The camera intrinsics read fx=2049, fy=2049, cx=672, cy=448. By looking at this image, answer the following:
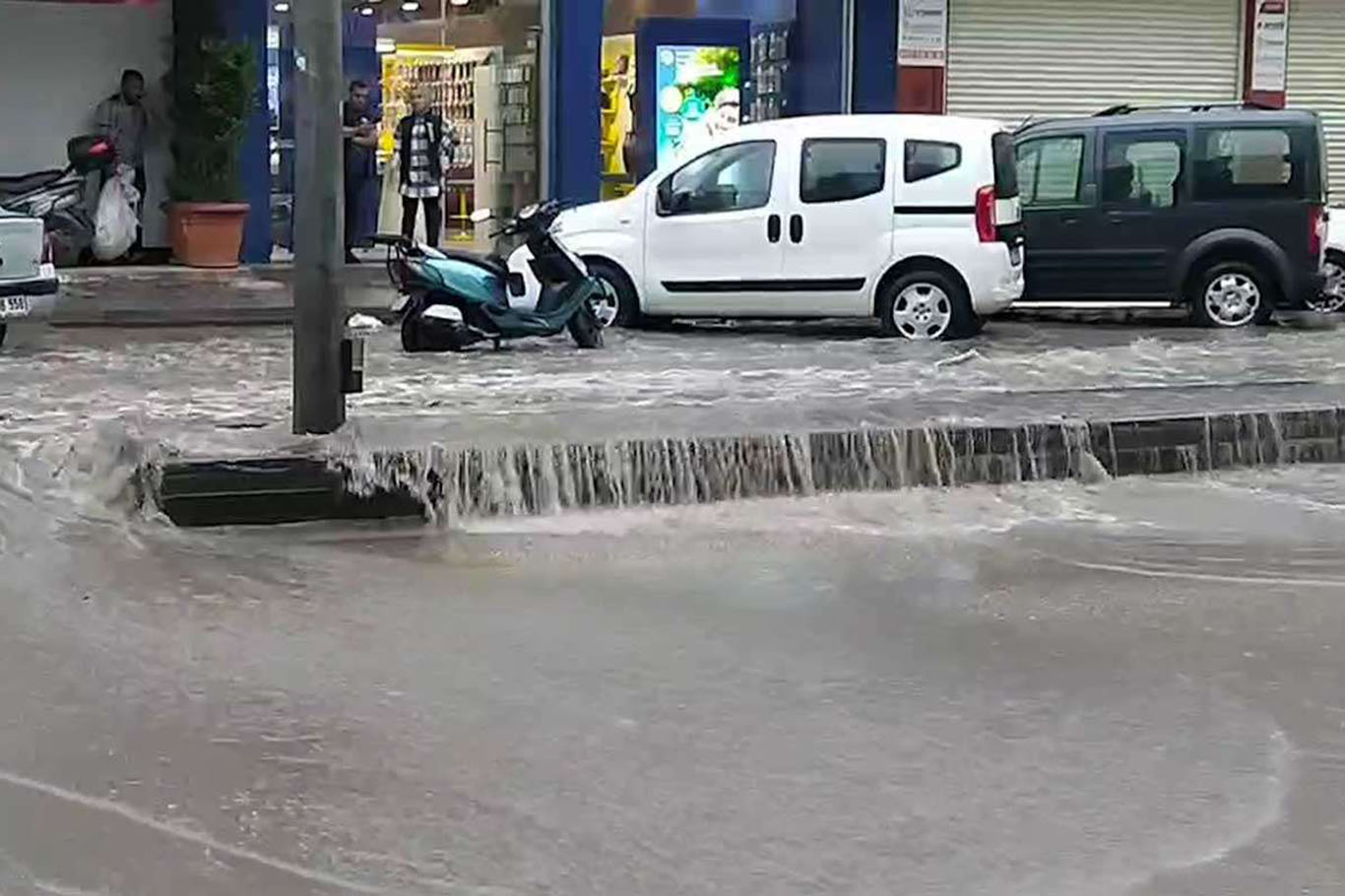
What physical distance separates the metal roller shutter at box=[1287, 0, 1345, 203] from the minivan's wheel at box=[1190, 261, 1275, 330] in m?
6.70

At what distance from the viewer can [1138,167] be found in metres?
16.1

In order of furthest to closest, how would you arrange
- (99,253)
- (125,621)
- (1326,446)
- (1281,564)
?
(99,253) < (1326,446) < (1281,564) < (125,621)

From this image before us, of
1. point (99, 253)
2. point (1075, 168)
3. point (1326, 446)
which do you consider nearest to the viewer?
point (1326, 446)

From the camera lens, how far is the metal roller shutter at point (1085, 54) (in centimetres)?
2111

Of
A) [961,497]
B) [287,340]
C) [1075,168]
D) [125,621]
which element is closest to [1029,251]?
[1075,168]

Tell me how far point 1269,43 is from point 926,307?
28.9ft

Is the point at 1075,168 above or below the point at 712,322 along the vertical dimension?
above

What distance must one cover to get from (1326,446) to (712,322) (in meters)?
6.75

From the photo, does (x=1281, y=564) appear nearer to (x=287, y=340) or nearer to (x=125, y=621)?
(x=125, y=621)

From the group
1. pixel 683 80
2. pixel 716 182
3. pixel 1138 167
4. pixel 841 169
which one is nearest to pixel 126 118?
pixel 683 80

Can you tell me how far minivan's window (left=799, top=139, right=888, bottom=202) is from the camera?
1491 cm

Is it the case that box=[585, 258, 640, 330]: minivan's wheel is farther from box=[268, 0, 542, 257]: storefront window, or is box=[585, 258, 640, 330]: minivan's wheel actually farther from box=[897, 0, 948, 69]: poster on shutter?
box=[897, 0, 948, 69]: poster on shutter

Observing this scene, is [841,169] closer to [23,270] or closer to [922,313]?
[922,313]

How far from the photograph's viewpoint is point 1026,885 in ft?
14.6
